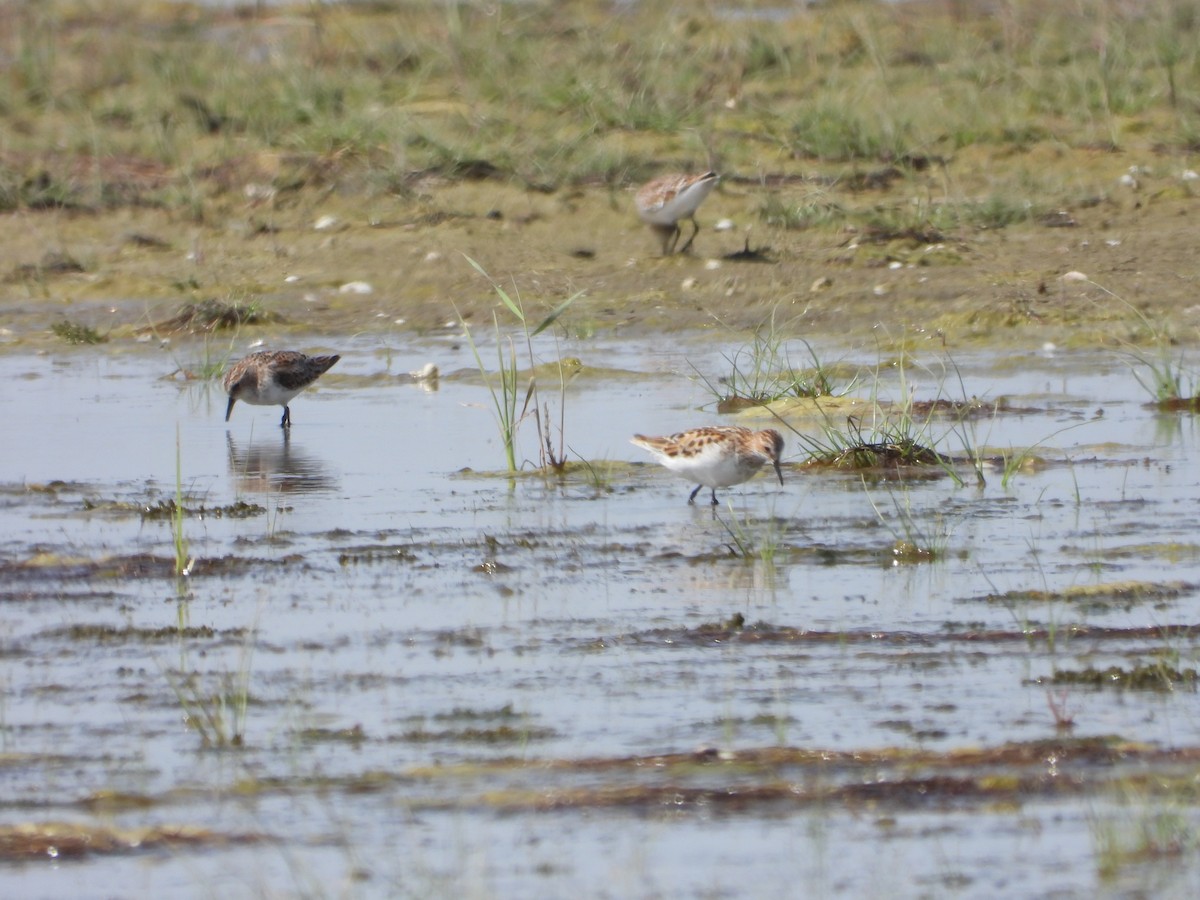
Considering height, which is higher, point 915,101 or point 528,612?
point 915,101

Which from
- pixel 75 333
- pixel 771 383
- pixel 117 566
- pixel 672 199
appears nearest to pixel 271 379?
pixel 771 383

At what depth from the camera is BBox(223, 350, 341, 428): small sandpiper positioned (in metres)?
11.7

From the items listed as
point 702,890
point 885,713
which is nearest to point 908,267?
point 885,713

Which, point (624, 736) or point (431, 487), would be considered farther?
point (431, 487)

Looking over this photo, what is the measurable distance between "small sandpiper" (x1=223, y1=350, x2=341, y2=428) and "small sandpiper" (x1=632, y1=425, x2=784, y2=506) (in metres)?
2.99

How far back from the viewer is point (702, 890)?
16.0 ft

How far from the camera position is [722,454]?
9.09 metres

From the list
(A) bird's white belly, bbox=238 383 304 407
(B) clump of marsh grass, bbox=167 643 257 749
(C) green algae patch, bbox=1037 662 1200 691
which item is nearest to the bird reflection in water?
(A) bird's white belly, bbox=238 383 304 407

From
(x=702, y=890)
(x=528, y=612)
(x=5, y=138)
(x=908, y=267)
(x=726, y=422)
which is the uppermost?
(x=5, y=138)

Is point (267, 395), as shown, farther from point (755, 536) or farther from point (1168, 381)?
point (1168, 381)

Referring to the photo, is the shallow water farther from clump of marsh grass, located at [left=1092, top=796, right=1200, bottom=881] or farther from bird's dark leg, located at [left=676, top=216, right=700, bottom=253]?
bird's dark leg, located at [left=676, top=216, right=700, bottom=253]

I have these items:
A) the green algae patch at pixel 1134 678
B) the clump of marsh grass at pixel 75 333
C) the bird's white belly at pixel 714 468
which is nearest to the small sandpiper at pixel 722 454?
the bird's white belly at pixel 714 468

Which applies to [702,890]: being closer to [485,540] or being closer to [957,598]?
[957,598]

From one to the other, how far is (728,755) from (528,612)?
5.70 feet
